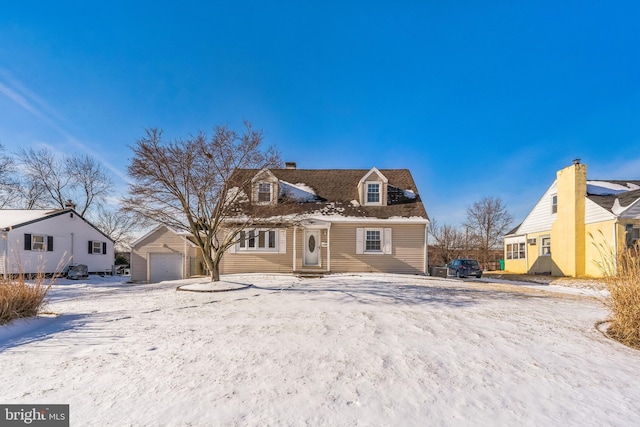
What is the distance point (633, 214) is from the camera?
16.5 m

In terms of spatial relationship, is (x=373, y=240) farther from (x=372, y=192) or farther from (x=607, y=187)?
(x=607, y=187)

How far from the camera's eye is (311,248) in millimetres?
17234

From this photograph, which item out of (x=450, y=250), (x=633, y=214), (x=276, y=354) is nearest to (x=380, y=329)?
(x=276, y=354)

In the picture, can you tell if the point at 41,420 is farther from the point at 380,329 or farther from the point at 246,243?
the point at 246,243

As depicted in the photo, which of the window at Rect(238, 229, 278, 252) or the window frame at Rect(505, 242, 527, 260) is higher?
the window at Rect(238, 229, 278, 252)

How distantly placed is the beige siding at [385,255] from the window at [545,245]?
10.5 meters

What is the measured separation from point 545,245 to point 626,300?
744 inches

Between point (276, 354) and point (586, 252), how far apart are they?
21.0 meters

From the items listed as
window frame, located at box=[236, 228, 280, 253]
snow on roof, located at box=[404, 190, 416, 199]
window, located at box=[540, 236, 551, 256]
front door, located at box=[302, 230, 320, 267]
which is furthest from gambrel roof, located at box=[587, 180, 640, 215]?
window frame, located at box=[236, 228, 280, 253]

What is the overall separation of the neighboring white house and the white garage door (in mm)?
3941

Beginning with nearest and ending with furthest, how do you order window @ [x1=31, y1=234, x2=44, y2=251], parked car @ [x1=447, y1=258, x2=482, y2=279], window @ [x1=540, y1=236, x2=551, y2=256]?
1. window @ [x1=31, y1=234, x2=44, y2=251]
2. parked car @ [x1=447, y1=258, x2=482, y2=279]
3. window @ [x1=540, y1=236, x2=551, y2=256]

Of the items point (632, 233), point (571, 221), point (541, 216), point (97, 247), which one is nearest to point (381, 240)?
point (571, 221)

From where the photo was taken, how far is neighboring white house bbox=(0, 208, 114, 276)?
18375 millimetres

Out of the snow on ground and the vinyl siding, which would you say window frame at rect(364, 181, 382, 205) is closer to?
the snow on ground
